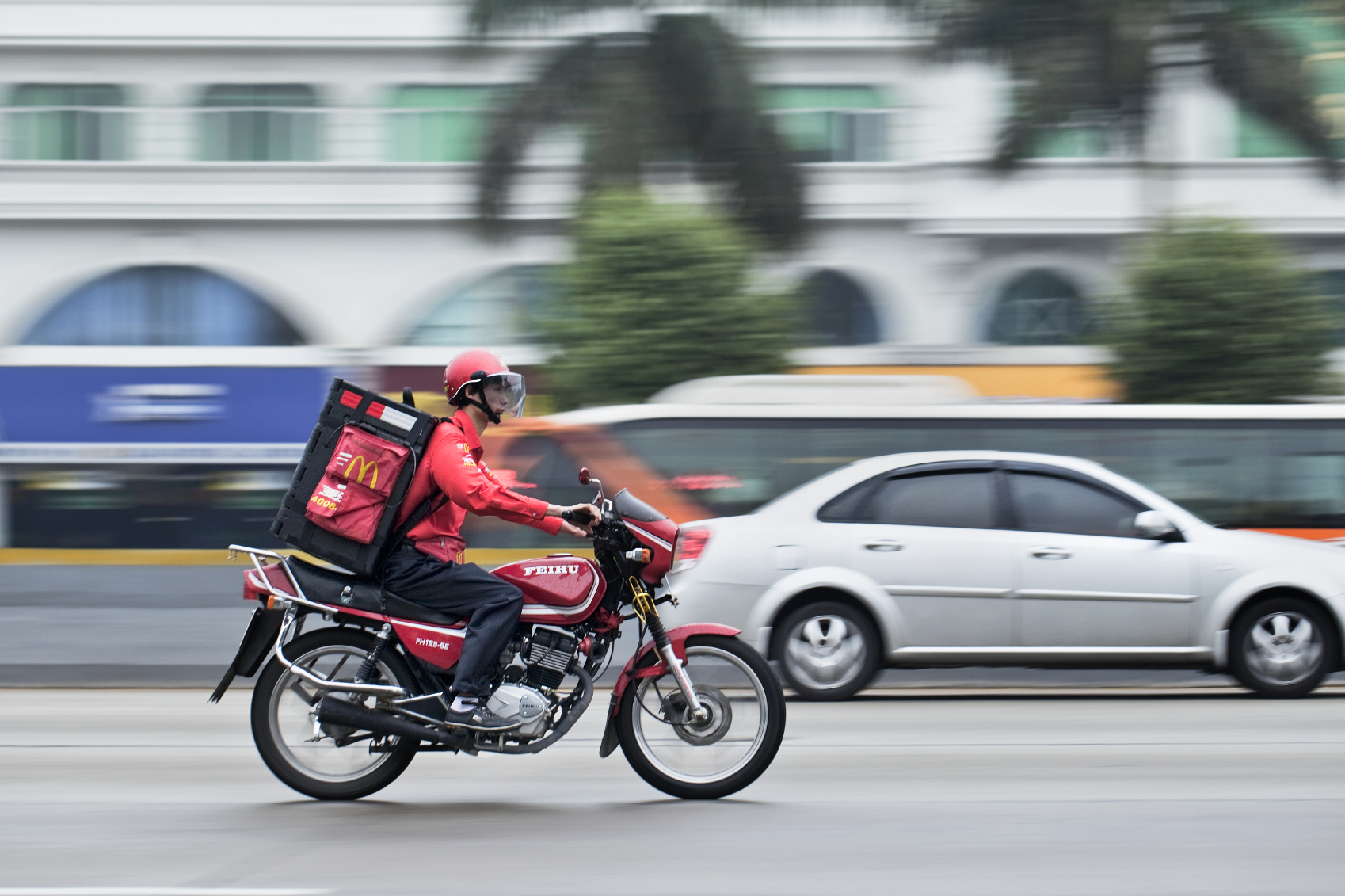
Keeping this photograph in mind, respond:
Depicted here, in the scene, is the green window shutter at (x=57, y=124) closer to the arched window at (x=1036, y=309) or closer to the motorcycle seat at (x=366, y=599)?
the arched window at (x=1036, y=309)

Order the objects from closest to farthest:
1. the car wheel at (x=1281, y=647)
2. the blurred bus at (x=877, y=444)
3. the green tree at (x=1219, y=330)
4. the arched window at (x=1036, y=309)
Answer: the car wheel at (x=1281, y=647) → the blurred bus at (x=877, y=444) → the green tree at (x=1219, y=330) → the arched window at (x=1036, y=309)

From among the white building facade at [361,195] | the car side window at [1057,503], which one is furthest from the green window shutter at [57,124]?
the car side window at [1057,503]

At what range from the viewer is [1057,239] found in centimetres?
2733

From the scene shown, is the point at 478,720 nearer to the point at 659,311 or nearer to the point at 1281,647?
the point at 1281,647

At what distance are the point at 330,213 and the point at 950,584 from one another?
19850mm

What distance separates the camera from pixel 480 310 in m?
28.1

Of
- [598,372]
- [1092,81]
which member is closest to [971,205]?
[1092,81]

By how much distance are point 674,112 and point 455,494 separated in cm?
1581

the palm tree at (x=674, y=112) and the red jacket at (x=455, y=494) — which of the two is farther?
the palm tree at (x=674, y=112)

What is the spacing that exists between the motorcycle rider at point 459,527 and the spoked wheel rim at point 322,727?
0.32 meters

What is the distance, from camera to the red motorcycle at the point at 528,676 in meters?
5.93

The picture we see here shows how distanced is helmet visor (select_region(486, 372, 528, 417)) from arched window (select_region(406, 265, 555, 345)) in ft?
72.5

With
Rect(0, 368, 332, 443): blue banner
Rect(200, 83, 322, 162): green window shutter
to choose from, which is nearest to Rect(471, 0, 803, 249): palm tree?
Rect(0, 368, 332, 443): blue banner

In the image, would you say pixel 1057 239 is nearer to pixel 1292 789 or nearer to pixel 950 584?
pixel 950 584
